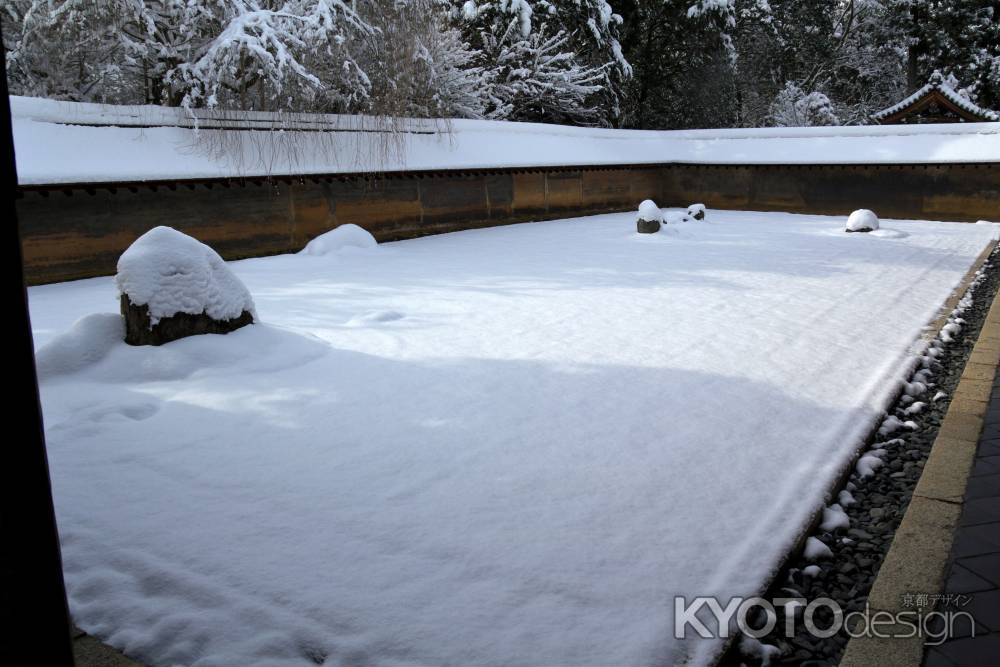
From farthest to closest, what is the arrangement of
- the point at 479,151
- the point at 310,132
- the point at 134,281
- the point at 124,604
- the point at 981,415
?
1. the point at 479,151
2. the point at 310,132
3. the point at 134,281
4. the point at 981,415
5. the point at 124,604

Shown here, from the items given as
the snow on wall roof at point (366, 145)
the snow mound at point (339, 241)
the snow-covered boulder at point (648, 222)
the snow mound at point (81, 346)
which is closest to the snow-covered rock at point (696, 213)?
the snow-covered boulder at point (648, 222)

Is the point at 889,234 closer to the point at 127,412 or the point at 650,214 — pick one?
the point at 650,214

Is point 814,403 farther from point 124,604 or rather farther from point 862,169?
point 862,169

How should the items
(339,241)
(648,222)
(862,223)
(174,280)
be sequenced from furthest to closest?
(862,223) → (648,222) → (339,241) → (174,280)

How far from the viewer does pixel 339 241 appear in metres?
10.2

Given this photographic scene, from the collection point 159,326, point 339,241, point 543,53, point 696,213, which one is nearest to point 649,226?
point 696,213

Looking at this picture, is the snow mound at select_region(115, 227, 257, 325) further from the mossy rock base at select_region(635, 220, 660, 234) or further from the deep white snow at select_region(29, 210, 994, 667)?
the mossy rock base at select_region(635, 220, 660, 234)

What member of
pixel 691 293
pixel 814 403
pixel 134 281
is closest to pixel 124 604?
pixel 134 281

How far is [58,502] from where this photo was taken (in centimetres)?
289

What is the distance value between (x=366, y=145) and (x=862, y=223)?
8.15 meters

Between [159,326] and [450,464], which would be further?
[159,326]

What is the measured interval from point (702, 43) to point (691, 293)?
64.7 feet

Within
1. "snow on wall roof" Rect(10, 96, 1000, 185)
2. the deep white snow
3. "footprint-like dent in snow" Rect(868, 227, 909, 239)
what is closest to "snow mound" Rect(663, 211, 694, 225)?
"snow on wall roof" Rect(10, 96, 1000, 185)

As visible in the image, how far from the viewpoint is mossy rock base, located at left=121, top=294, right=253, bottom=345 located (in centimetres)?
479
